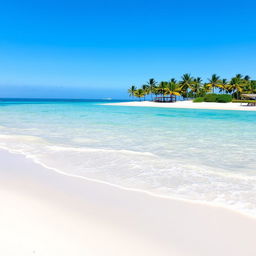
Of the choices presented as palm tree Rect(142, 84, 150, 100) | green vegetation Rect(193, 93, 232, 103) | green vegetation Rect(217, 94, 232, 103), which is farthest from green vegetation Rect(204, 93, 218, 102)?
palm tree Rect(142, 84, 150, 100)

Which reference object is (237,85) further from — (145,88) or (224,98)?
(145,88)

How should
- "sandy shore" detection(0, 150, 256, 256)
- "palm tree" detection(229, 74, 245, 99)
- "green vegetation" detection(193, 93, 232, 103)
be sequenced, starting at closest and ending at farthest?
"sandy shore" detection(0, 150, 256, 256)
"green vegetation" detection(193, 93, 232, 103)
"palm tree" detection(229, 74, 245, 99)

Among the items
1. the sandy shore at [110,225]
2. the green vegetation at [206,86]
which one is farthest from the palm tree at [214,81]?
the sandy shore at [110,225]

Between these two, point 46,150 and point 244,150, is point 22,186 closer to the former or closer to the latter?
point 46,150

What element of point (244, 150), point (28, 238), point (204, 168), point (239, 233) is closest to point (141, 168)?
point (204, 168)

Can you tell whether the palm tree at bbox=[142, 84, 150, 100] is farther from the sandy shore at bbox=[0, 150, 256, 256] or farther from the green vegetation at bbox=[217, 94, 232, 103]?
the sandy shore at bbox=[0, 150, 256, 256]

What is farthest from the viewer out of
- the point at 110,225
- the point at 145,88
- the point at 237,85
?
the point at 145,88

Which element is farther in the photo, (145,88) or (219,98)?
(145,88)

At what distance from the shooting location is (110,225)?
3.01m

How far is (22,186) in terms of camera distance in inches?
169

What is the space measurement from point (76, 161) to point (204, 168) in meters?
3.35

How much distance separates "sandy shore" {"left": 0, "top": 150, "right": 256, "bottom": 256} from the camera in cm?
252

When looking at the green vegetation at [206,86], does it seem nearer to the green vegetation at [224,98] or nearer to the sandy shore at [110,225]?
the green vegetation at [224,98]

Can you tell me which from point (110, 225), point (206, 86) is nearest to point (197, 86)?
point (206, 86)
